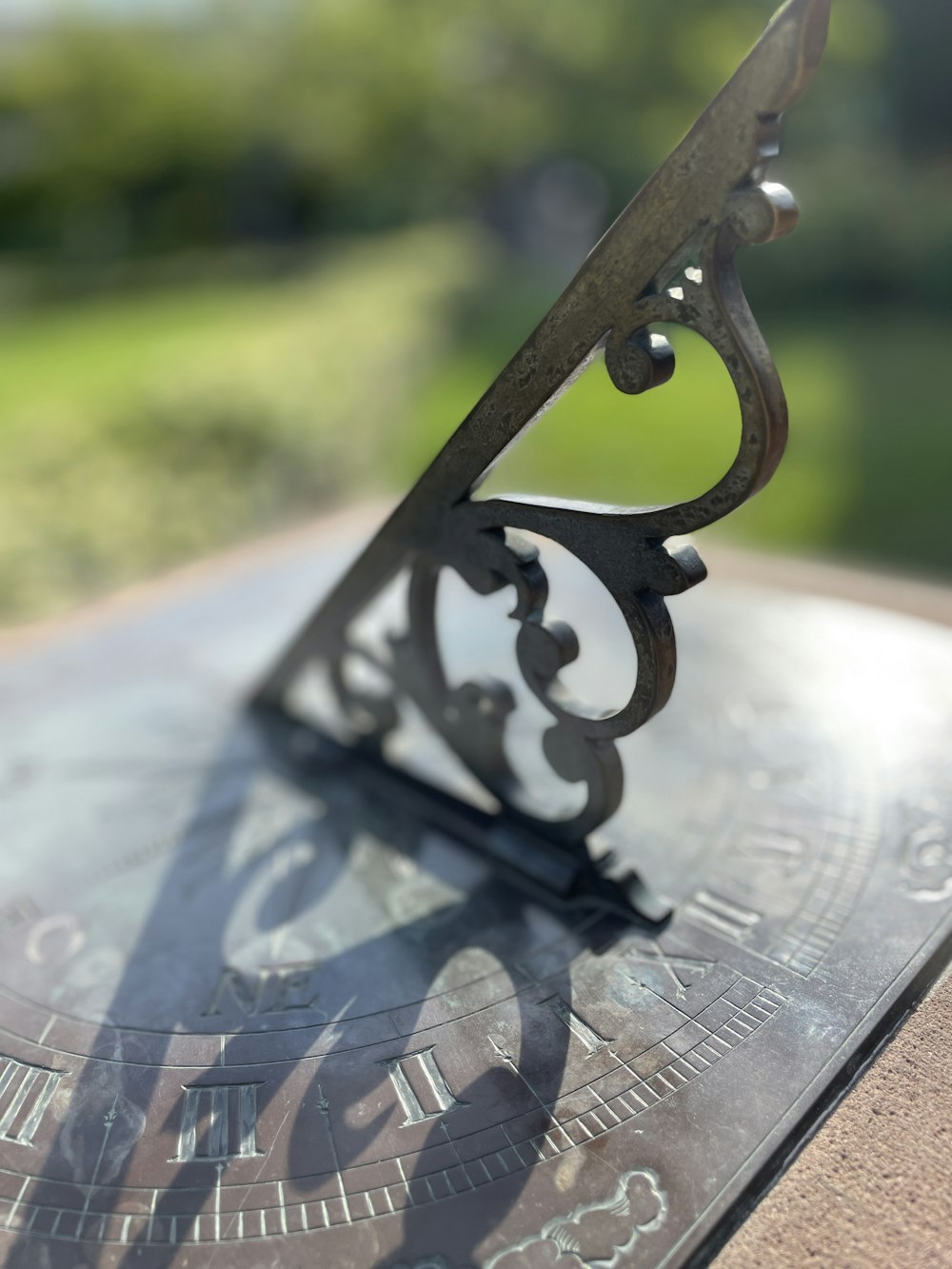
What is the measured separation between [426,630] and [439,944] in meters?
0.74

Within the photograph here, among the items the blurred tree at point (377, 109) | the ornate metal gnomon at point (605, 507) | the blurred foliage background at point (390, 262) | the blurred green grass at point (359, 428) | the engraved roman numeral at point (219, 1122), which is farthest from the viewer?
the blurred tree at point (377, 109)

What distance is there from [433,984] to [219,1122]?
0.48 metres

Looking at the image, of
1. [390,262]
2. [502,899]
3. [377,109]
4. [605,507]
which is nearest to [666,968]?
[502,899]

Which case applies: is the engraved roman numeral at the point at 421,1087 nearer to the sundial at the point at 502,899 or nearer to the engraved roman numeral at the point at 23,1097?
the sundial at the point at 502,899

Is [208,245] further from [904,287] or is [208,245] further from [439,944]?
[439,944]

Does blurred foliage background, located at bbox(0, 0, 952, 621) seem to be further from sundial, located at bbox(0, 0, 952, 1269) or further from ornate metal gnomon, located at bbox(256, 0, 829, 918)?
ornate metal gnomon, located at bbox(256, 0, 829, 918)

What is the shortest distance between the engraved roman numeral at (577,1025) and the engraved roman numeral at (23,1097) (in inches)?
37.6

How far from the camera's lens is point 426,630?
7.80 ft

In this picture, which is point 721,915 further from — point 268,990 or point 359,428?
point 359,428

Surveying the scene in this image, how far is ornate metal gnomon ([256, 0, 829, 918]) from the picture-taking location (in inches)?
59.5

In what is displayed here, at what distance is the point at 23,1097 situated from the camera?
178 centimetres

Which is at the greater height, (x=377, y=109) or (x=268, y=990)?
(x=377, y=109)

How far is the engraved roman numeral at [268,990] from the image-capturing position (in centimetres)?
196

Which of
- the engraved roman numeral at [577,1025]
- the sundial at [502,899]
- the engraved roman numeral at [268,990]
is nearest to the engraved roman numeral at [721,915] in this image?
the sundial at [502,899]
